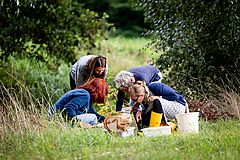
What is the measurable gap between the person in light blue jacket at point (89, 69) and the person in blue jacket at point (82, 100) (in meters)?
0.28

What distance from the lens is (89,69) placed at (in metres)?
4.04

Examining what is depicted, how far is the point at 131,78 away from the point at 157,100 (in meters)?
0.46

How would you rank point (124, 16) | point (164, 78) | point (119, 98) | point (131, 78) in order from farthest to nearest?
point (124, 16) < point (164, 78) < point (119, 98) < point (131, 78)

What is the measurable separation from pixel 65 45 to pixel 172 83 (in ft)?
10.2

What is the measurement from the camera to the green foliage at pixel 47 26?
6730mm

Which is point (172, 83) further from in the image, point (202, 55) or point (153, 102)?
point (153, 102)

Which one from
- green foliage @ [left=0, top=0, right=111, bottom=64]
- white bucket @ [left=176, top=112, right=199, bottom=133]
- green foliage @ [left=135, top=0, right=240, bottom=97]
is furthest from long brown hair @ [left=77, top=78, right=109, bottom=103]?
green foliage @ [left=0, top=0, right=111, bottom=64]

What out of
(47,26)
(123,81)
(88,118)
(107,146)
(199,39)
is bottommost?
(107,146)

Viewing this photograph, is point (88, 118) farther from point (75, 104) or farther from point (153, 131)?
point (153, 131)

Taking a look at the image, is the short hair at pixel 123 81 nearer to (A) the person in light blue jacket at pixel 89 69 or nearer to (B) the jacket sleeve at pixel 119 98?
(B) the jacket sleeve at pixel 119 98

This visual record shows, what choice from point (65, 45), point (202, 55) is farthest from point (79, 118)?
point (65, 45)

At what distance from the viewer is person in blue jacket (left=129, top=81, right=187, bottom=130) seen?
3494 millimetres

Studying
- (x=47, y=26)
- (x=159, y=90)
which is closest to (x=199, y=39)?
(x=159, y=90)

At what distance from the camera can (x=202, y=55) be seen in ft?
17.6
